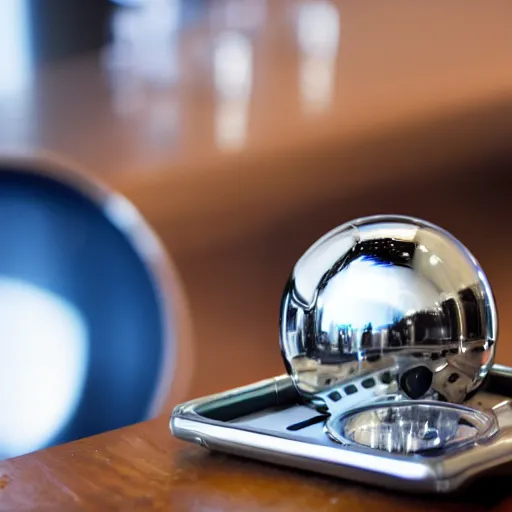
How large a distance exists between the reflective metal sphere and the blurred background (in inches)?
48.8

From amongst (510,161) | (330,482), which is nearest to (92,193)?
(510,161)

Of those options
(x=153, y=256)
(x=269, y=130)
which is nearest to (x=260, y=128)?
(x=269, y=130)

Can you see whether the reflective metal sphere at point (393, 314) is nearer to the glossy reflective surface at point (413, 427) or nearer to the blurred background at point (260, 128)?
the glossy reflective surface at point (413, 427)

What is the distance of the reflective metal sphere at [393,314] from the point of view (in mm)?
460

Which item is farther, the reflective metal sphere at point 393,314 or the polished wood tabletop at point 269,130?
the polished wood tabletop at point 269,130

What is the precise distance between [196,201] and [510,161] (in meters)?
0.66

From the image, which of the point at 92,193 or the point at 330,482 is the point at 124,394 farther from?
the point at 330,482

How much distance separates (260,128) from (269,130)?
20 mm

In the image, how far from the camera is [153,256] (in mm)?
1701

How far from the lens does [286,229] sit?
69.8 inches

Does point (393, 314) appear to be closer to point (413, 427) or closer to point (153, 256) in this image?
point (413, 427)

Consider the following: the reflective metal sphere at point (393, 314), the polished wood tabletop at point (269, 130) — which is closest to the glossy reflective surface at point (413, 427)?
the reflective metal sphere at point (393, 314)

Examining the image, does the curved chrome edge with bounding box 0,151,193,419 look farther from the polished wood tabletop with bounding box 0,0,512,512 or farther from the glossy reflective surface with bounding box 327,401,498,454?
the glossy reflective surface with bounding box 327,401,498,454

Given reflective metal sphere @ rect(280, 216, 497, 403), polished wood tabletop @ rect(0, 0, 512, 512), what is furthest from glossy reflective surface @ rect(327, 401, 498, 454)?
polished wood tabletop @ rect(0, 0, 512, 512)
